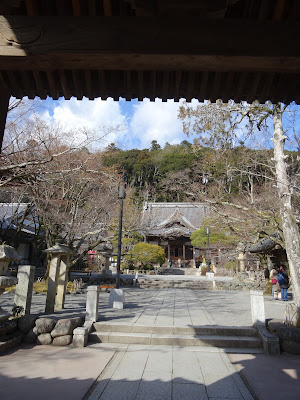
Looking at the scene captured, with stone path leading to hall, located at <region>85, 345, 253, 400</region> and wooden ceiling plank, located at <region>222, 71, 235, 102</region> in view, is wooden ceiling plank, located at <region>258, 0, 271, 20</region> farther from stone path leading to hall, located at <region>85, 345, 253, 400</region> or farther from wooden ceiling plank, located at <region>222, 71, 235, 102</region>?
stone path leading to hall, located at <region>85, 345, 253, 400</region>

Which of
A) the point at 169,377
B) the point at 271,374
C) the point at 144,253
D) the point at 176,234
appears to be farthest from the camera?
the point at 176,234

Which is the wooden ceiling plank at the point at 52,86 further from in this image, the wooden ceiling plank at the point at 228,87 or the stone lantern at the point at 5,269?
the stone lantern at the point at 5,269

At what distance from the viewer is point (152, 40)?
2498 mm

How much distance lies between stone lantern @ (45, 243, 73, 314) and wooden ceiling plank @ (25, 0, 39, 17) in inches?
253

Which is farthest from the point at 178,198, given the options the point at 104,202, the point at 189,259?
the point at 104,202

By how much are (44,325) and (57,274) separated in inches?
→ 94.3

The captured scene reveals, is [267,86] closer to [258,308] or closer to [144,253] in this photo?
[258,308]

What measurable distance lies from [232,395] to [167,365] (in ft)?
4.24

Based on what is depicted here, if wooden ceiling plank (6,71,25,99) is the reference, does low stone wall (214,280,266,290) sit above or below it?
below

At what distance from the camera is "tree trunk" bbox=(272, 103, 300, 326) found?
386 inches

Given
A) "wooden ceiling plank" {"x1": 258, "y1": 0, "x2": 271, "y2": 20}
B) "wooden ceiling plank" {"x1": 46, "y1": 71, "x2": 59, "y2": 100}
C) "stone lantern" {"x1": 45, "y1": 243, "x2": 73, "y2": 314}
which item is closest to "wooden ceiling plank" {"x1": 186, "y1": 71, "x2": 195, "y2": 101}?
"wooden ceiling plank" {"x1": 258, "y1": 0, "x2": 271, "y2": 20}

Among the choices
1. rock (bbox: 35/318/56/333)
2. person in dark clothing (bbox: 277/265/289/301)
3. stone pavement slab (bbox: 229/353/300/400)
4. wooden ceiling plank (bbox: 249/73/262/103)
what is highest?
wooden ceiling plank (bbox: 249/73/262/103)

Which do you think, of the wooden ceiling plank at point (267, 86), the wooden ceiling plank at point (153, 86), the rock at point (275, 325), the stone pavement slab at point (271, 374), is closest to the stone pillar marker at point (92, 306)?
the stone pavement slab at point (271, 374)

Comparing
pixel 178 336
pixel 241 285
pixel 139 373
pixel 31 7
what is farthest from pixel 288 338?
pixel 241 285
